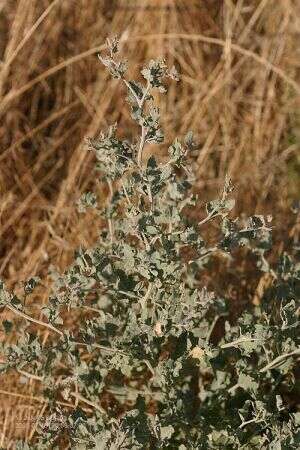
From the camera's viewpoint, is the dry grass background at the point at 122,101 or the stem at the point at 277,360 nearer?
the stem at the point at 277,360

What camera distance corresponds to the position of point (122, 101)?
116 inches

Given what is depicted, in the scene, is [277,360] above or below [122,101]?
below

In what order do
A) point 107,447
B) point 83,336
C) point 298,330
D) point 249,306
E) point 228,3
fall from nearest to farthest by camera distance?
point 107,447 < point 83,336 < point 298,330 < point 249,306 < point 228,3

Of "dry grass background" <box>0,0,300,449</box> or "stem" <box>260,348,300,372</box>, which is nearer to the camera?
"stem" <box>260,348,300,372</box>

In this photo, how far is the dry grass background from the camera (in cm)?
262

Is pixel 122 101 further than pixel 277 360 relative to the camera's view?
Yes

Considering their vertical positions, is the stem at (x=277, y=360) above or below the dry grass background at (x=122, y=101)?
below

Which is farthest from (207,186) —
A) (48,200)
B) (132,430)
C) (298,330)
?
(132,430)

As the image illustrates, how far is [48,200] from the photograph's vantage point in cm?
271

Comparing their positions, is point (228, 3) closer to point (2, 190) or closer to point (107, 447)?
point (2, 190)

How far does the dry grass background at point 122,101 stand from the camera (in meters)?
2.62

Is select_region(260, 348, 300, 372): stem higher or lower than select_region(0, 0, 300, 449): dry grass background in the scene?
lower

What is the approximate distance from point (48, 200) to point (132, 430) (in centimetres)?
138

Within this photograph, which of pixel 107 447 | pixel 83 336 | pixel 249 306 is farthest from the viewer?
pixel 249 306
